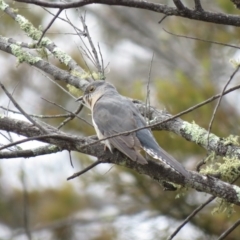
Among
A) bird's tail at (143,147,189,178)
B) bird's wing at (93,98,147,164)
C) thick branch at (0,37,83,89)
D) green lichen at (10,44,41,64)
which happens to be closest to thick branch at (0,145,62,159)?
bird's wing at (93,98,147,164)

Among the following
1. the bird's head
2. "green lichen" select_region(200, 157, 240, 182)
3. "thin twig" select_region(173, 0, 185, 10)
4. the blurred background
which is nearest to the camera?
"thin twig" select_region(173, 0, 185, 10)

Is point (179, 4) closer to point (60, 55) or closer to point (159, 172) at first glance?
point (159, 172)

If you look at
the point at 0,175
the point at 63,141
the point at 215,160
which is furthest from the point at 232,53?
the point at 63,141

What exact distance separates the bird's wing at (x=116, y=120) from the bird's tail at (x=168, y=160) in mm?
107

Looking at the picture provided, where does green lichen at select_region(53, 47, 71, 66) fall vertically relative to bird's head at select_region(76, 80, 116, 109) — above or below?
above

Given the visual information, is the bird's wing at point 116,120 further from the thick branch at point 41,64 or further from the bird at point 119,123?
the thick branch at point 41,64

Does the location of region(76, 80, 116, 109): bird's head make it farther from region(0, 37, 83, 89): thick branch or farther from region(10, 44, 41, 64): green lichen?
region(10, 44, 41, 64): green lichen

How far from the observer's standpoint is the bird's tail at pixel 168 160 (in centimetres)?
351

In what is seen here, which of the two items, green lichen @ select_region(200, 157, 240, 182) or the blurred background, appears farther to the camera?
the blurred background

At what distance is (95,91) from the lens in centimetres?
495

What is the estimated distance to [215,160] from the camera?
4.19m

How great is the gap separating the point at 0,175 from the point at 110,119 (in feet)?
19.7

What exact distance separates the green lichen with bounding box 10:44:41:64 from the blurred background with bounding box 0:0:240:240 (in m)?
0.18

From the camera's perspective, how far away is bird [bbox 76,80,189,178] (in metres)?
3.95
